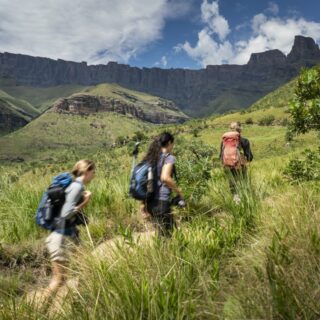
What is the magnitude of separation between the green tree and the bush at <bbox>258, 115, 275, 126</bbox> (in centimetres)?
9316

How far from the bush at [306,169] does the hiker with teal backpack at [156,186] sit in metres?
2.42

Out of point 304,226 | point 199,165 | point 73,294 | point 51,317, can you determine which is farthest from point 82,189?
point 199,165

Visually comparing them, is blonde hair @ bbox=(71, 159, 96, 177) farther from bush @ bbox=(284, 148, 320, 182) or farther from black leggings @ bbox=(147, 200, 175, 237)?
bush @ bbox=(284, 148, 320, 182)

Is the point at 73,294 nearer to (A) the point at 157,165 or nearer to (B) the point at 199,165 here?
(A) the point at 157,165

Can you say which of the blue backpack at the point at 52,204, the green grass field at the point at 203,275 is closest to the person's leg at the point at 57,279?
the green grass field at the point at 203,275

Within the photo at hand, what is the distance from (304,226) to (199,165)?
13.4 ft

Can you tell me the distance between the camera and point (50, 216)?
179 inches

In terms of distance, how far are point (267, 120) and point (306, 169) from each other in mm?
94122

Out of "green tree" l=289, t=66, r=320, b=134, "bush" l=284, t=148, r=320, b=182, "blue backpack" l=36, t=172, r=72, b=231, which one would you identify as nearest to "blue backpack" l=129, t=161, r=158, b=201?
"blue backpack" l=36, t=172, r=72, b=231

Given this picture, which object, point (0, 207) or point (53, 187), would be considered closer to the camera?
point (53, 187)

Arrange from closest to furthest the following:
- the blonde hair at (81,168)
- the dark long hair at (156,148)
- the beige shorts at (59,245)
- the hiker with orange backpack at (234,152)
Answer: the beige shorts at (59,245) < the blonde hair at (81,168) < the dark long hair at (156,148) < the hiker with orange backpack at (234,152)

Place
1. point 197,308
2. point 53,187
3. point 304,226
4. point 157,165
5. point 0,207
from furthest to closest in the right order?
point 0,207, point 157,165, point 53,187, point 304,226, point 197,308

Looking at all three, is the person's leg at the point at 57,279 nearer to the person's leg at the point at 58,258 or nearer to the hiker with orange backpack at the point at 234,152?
the person's leg at the point at 58,258

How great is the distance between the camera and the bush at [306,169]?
6.62 m
